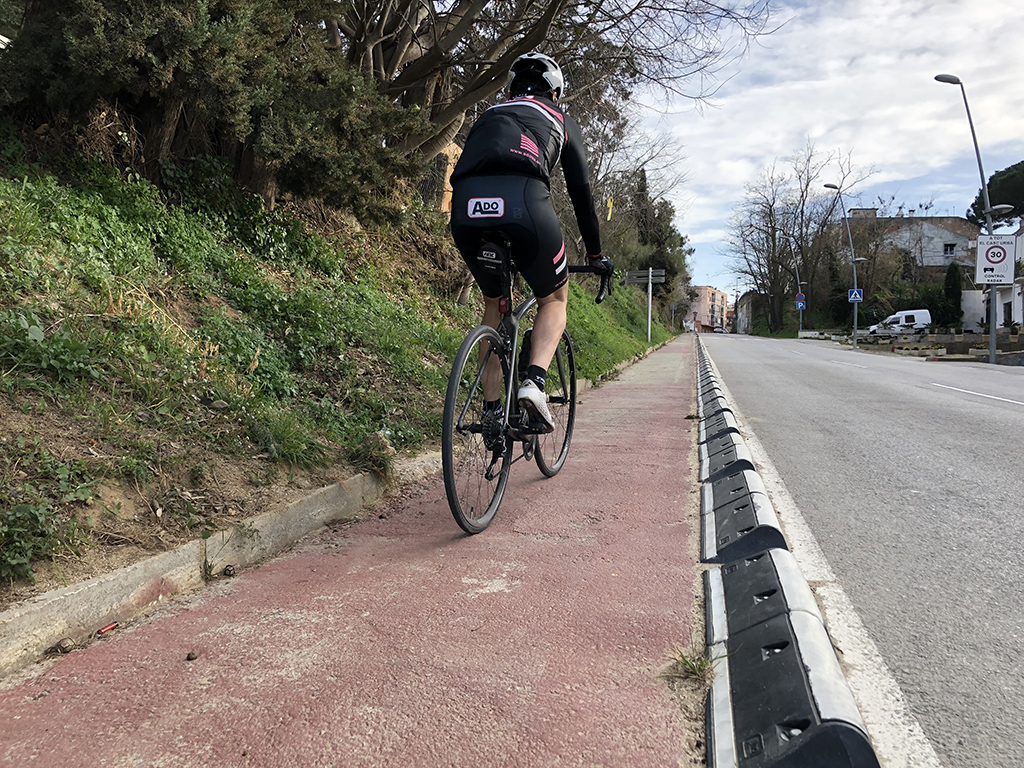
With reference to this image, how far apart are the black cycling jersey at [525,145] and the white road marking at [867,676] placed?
7.06 feet

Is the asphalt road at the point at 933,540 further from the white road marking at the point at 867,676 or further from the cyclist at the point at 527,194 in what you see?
the cyclist at the point at 527,194

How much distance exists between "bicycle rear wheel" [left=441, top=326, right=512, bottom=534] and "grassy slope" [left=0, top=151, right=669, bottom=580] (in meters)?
0.81

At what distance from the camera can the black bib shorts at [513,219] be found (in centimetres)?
324

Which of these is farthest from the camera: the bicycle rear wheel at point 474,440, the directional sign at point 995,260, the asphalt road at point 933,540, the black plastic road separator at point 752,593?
the directional sign at point 995,260

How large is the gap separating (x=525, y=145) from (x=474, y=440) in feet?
4.74

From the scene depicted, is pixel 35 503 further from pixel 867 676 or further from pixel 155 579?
pixel 867 676

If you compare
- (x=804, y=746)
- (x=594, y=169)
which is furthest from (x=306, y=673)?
(x=594, y=169)

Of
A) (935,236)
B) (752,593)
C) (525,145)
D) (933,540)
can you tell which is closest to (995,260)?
(933,540)

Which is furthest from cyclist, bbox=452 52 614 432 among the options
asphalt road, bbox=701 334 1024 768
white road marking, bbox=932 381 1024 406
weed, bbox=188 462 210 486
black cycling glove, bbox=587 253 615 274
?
white road marking, bbox=932 381 1024 406

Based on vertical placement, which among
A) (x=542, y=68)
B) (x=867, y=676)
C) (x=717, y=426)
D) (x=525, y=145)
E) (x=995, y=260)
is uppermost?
(x=995, y=260)

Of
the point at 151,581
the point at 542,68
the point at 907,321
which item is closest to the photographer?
the point at 151,581

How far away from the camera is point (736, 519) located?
11.1 ft

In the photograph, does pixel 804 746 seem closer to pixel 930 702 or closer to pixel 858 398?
→ pixel 930 702

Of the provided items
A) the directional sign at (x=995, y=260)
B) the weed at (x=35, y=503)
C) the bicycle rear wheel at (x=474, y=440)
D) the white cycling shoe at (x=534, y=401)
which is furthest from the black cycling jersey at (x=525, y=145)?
the directional sign at (x=995, y=260)
